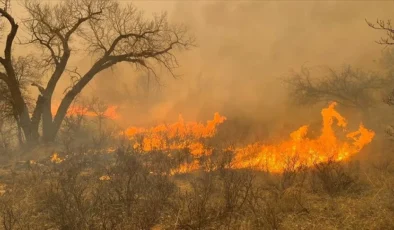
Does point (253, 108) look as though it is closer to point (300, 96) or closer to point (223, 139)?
point (300, 96)

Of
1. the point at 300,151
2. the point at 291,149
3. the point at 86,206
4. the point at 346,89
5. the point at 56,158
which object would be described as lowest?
the point at 86,206

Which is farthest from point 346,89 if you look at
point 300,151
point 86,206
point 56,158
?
point 86,206

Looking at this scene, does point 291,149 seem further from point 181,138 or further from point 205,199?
point 205,199

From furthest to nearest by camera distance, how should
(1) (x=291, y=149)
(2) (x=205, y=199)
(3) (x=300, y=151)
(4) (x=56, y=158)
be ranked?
1. (4) (x=56, y=158)
2. (1) (x=291, y=149)
3. (3) (x=300, y=151)
4. (2) (x=205, y=199)

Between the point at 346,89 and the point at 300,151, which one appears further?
the point at 346,89

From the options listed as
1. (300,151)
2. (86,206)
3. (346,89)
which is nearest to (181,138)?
(300,151)

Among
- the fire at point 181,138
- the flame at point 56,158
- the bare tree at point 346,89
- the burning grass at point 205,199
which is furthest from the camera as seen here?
the bare tree at point 346,89

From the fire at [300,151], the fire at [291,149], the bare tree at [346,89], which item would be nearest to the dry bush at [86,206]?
the fire at [291,149]

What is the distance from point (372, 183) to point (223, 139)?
745 centimetres

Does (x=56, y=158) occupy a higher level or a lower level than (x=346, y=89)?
lower

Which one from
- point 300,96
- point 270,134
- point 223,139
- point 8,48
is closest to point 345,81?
point 300,96

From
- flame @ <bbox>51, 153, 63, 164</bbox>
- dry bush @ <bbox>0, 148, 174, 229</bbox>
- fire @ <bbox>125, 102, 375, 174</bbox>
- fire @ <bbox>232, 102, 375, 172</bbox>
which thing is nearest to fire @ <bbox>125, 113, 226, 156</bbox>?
fire @ <bbox>125, 102, 375, 174</bbox>

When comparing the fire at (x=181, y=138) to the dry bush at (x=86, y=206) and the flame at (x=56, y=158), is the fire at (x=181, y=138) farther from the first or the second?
the dry bush at (x=86, y=206)

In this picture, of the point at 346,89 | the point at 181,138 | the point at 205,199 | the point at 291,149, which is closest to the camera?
the point at 205,199
